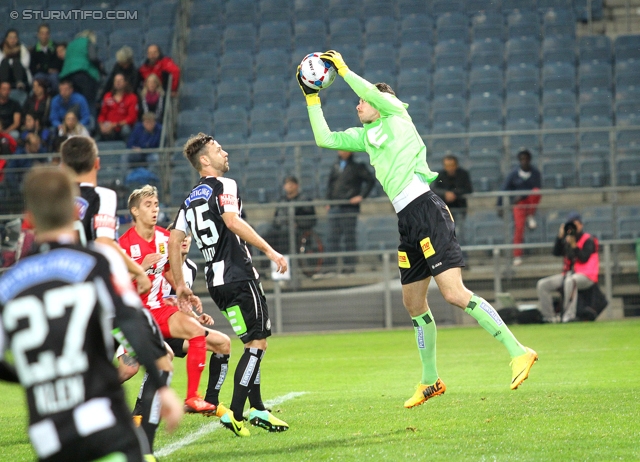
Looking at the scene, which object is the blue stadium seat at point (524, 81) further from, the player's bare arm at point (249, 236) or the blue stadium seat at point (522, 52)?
the player's bare arm at point (249, 236)

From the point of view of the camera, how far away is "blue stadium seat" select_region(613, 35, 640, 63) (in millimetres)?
19453

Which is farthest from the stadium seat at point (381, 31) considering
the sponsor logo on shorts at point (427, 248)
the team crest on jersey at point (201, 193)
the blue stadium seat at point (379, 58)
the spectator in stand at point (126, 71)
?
the team crest on jersey at point (201, 193)

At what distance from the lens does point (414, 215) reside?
6871 mm

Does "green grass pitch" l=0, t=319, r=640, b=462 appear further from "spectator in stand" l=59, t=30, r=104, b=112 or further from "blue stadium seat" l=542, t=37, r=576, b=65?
Answer: "blue stadium seat" l=542, t=37, r=576, b=65

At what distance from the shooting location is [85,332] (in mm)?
3027

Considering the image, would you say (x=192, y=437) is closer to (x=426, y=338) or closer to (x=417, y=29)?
(x=426, y=338)

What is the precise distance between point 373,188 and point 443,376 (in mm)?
7729

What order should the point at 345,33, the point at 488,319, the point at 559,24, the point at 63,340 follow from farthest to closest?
the point at 345,33, the point at 559,24, the point at 488,319, the point at 63,340

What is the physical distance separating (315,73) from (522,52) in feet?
44.4

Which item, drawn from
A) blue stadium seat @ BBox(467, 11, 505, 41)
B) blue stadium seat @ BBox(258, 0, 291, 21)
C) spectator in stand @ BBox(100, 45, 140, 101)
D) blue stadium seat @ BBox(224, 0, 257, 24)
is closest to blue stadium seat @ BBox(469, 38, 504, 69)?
blue stadium seat @ BBox(467, 11, 505, 41)

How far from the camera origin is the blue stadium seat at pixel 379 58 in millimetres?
20234

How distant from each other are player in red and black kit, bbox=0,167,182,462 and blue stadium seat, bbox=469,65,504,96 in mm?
17034

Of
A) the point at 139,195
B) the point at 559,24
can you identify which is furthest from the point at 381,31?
the point at 139,195

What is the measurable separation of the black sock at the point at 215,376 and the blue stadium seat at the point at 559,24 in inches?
608
